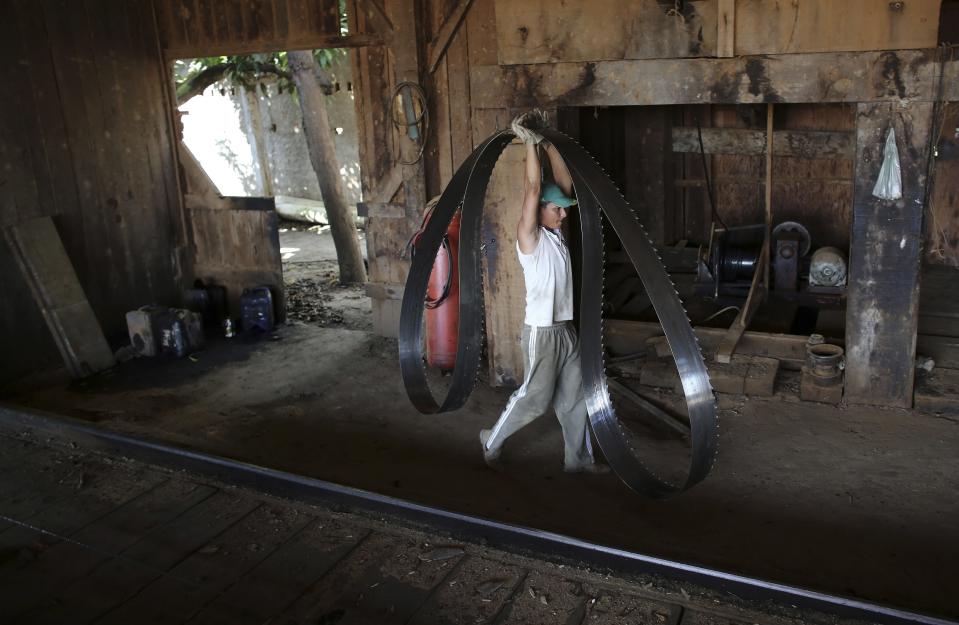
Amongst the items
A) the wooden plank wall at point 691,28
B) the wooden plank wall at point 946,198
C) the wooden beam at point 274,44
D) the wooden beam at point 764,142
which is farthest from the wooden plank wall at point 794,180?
the wooden beam at point 274,44

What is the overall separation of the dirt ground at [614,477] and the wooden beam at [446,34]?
109 inches

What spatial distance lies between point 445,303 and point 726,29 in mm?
3191

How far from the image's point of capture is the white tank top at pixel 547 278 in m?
4.96

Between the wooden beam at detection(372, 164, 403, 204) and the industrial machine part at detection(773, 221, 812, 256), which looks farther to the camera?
the industrial machine part at detection(773, 221, 812, 256)

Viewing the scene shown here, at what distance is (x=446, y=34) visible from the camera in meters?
6.74

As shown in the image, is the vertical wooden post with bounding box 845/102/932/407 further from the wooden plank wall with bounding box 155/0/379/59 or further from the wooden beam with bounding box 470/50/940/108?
the wooden plank wall with bounding box 155/0/379/59

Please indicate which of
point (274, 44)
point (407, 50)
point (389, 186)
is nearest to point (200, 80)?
point (274, 44)

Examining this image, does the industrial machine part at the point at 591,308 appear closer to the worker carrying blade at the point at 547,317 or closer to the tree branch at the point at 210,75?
the worker carrying blade at the point at 547,317

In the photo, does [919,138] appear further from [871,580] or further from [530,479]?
[530,479]

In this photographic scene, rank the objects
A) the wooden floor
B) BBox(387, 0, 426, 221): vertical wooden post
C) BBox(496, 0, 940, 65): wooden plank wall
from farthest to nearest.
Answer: BBox(387, 0, 426, 221): vertical wooden post, BBox(496, 0, 940, 65): wooden plank wall, the wooden floor

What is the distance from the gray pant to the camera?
5082 millimetres

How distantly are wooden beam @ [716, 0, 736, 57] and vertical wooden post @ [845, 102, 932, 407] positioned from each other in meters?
0.96

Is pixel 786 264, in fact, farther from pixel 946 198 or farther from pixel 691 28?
pixel 691 28

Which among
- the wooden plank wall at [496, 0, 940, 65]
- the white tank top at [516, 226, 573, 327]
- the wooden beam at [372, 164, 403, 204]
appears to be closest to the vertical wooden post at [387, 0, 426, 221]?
the wooden beam at [372, 164, 403, 204]
